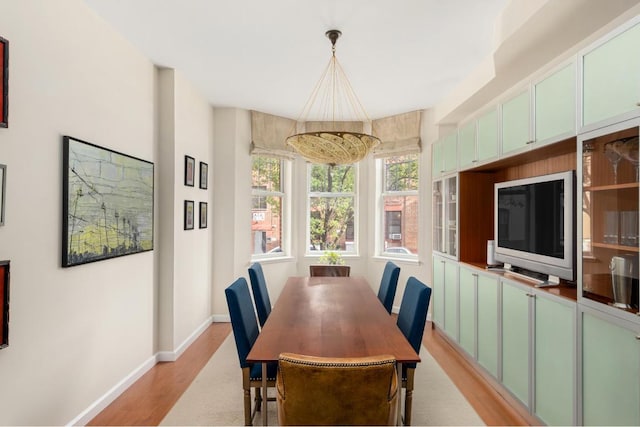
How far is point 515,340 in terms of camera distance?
102 inches

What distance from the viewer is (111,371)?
2.76m

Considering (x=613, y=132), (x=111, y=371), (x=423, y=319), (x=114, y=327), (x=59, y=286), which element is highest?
(x=613, y=132)

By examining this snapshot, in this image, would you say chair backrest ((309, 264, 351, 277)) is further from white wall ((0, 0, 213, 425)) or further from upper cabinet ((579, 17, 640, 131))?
upper cabinet ((579, 17, 640, 131))

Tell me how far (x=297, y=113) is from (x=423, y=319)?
11.8 feet

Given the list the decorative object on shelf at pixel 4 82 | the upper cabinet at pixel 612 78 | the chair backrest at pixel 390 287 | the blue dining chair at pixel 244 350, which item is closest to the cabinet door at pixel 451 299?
the chair backrest at pixel 390 287

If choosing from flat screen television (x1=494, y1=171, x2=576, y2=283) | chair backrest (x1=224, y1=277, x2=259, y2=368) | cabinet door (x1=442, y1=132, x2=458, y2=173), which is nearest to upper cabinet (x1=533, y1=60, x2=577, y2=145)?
flat screen television (x1=494, y1=171, x2=576, y2=283)

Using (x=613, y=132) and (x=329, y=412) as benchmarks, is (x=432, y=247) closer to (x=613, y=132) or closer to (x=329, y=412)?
(x=613, y=132)

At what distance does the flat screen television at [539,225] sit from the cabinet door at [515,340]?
25cm

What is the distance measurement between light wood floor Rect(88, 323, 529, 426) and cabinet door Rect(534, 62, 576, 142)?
6.22ft

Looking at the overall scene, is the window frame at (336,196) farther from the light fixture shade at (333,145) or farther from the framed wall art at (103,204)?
the framed wall art at (103,204)

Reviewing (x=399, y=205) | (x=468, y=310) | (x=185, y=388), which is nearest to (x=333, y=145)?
(x=468, y=310)

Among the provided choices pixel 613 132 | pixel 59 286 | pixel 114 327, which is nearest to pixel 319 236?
pixel 114 327

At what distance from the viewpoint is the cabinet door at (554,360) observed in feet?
6.58

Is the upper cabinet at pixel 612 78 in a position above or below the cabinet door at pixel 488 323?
above
